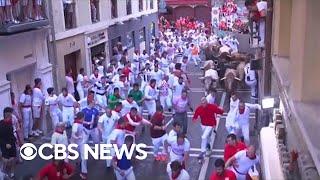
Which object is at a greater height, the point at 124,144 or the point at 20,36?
the point at 20,36

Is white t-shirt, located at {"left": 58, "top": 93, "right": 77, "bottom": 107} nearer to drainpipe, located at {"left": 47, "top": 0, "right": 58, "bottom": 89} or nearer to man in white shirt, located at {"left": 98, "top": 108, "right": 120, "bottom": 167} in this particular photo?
man in white shirt, located at {"left": 98, "top": 108, "right": 120, "bottom": 167}

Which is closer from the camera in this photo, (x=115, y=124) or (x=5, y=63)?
(x=115, y=124)

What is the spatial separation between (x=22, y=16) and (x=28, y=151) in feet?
13.4

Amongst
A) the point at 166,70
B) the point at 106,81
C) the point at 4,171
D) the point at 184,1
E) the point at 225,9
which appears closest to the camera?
the point at 4,171

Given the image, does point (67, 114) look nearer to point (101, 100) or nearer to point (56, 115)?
point (56, 115)

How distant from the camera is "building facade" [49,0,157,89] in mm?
17953

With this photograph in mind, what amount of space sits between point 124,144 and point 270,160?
423cm

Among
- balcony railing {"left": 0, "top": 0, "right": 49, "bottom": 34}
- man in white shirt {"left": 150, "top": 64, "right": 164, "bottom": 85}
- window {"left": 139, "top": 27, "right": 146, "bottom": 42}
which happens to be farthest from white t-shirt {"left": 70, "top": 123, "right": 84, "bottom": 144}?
window {"left": 139, "top": 27, "right": 146, "bottom": 42}

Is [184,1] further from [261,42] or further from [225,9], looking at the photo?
[261,42]

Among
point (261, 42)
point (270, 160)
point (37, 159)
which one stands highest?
point (261, 42)

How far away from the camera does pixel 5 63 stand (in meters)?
13.8

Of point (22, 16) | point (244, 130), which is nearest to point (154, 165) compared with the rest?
point (244, 130)

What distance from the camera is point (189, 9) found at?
163 feet

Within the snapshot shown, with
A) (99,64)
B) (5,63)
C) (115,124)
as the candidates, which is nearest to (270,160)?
(115,124)
